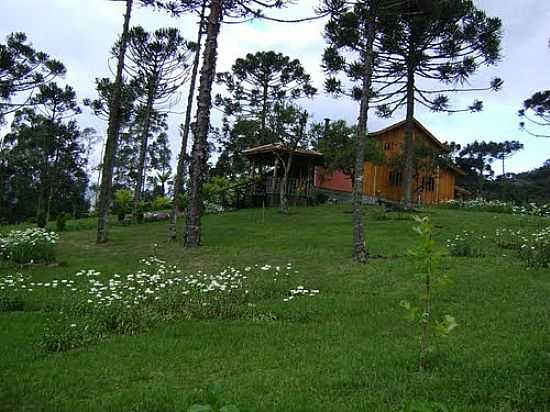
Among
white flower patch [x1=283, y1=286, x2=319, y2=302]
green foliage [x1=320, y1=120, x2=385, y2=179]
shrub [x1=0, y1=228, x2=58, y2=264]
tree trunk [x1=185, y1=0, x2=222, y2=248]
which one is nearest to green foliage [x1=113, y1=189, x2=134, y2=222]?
green foliage [x1=320, y1=120, x2=385, y2=179]

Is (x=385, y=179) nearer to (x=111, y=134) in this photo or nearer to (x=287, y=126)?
(x=287, y=126)

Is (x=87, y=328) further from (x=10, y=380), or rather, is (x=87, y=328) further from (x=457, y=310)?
(x=457, y=310)

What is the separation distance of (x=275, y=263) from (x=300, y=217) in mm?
10347

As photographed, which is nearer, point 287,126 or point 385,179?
point 287,126

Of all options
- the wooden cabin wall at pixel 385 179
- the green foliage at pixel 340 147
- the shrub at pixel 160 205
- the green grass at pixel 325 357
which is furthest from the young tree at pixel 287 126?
the green grass at pixel 325 357

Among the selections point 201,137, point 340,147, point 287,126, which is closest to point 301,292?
point 201,137

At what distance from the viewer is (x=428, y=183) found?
109 ft

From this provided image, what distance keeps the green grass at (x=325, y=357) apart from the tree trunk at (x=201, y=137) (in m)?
3.81

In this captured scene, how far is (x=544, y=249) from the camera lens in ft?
32.3

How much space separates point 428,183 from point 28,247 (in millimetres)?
26617

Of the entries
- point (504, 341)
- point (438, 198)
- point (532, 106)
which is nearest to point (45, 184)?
point (438, 198)

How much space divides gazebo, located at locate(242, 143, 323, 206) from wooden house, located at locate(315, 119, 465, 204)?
5.71 feet

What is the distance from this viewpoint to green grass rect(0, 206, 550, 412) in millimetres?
3549

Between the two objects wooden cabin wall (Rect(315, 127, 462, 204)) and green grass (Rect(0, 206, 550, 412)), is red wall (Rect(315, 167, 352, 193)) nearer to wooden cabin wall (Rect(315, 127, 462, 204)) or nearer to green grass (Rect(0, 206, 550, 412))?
wooden cabin wall (Rect(315, 127, 462, 204))
